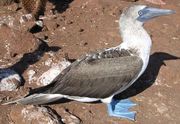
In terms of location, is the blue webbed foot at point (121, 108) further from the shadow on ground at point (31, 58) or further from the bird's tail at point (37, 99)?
the shadow on ground at point (31, 58)

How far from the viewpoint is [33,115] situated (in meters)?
6.97

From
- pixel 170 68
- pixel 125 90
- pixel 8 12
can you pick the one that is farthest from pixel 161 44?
pixel 8 12

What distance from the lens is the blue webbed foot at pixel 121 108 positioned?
727 cm

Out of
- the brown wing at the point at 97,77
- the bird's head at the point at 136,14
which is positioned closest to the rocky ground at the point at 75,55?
the brown wing at the point at 97,77

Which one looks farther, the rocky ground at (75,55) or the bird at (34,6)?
the bird at (34,6)

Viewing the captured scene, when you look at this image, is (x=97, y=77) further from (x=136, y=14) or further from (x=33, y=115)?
(x=136, y=14)

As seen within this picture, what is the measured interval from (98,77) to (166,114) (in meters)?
1.23

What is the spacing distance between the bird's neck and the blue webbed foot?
65cm

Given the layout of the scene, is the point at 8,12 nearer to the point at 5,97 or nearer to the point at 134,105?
the point at 5,97

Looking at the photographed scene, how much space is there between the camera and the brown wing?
6.97 metres

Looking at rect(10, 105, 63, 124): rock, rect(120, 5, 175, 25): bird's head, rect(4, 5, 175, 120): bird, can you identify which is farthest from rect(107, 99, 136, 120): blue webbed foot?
rect(120, 5, 175, 25): bird's head

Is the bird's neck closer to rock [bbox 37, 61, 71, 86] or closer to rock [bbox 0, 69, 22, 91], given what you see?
rock [bbox 37, 61, 71, 86]

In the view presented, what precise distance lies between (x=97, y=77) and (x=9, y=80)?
149 cm

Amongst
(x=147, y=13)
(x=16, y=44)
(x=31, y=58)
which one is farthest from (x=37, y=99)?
(x=147, y=13)
